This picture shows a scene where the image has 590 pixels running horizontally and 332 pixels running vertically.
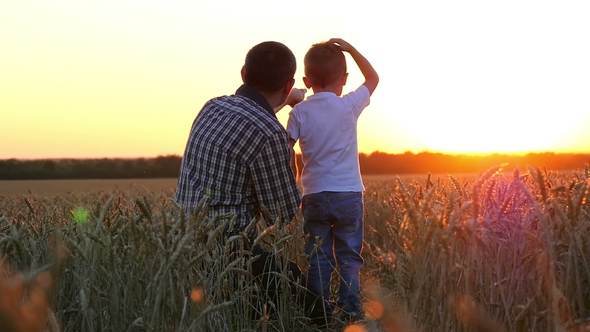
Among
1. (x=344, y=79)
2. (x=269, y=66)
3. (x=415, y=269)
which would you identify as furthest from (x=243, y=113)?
(x=415, y=269)

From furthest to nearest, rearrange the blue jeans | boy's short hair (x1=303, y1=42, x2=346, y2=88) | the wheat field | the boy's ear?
the boy's ear, boy's short hair (x1=303, y1=42, x2=346, y2=88), the blue jeans, the wheat field

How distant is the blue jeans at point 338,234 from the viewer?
3859 millimetres

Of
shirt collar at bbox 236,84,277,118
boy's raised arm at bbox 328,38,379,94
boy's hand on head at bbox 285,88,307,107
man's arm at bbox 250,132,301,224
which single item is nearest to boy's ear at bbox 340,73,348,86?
boy's raised arm at bbox 328,38,379,94

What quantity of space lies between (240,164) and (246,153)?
79 mm

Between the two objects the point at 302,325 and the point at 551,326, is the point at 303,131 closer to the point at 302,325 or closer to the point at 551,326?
the point at 302,325

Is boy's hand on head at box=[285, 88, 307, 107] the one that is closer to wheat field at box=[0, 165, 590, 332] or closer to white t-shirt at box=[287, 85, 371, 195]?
white t-shirt at box=[287, 85, 371, 195]

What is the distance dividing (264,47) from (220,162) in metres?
0.72

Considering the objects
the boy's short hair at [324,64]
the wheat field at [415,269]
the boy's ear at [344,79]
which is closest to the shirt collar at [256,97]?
the boy's short hair at [324,64]

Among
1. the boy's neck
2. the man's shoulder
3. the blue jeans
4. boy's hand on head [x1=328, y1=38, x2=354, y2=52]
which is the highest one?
boy's hand on head [x1=328, y1=38, x2=354, y2=52]

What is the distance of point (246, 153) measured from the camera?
3.56 m

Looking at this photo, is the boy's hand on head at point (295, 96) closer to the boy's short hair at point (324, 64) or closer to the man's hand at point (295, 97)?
the man's hand at point (295, 97)

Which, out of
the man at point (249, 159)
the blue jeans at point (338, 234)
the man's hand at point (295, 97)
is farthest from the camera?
the man's hand at point (295, 97)

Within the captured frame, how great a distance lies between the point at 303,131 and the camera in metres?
3.99

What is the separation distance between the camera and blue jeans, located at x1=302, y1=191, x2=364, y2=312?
12.7 feet
